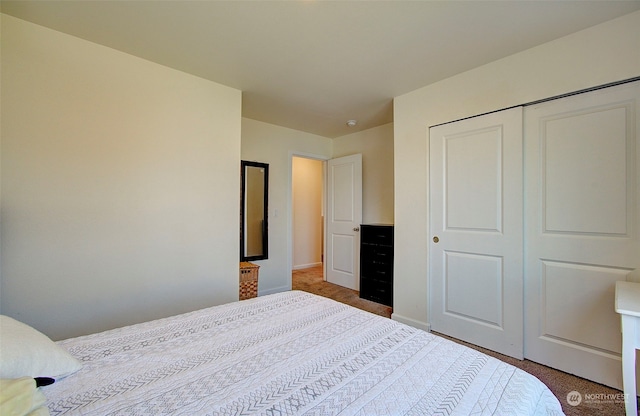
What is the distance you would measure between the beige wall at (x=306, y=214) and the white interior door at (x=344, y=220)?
49.3 inches

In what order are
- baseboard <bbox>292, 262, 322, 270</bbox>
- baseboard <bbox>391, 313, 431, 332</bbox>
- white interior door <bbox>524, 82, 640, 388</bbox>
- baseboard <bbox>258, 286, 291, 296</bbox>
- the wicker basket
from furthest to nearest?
baseboard <bbox>292, 262, 322, 270</bbox> → baseboard <bbox>258, 286, 291, 296</bbox> → the wicker basket → baseboard <bbox>391, 313, 431, 332</bbox> → white interior door <bbox>524, 82, 640, 388</bbox>

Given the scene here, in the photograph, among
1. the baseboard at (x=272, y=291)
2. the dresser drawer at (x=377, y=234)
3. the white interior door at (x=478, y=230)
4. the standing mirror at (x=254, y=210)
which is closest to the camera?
the white interior door at (x=478, y=230)

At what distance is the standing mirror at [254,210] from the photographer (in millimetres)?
3574

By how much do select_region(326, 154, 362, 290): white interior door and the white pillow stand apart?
3385mm

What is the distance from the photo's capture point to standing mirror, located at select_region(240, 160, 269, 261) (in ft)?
11.7

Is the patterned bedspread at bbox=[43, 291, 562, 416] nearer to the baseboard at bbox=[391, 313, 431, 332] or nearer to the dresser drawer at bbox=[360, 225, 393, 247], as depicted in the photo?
the baseboard at bbox=[391, 313, 431, 332]

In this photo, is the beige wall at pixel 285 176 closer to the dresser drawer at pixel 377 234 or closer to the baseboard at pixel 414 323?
the dresser drawer at pixel 377 234

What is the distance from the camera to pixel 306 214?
5.74m

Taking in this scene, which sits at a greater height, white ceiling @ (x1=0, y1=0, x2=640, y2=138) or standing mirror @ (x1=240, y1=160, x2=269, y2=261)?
white ceiling @ (x1=0, y1=0, x2=640, y2=138)

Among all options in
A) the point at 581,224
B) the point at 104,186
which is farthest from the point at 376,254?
the point at 104,186

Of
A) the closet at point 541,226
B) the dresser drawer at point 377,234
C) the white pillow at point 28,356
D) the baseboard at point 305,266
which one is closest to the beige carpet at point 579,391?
the closet at point 541,226

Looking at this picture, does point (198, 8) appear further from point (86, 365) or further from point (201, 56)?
point (86, 365)

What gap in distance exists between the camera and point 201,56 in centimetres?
211

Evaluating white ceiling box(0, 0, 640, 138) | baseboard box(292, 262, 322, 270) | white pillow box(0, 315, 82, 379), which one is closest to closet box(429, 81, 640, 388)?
white ceiling box(0, 0, 640, 138)
